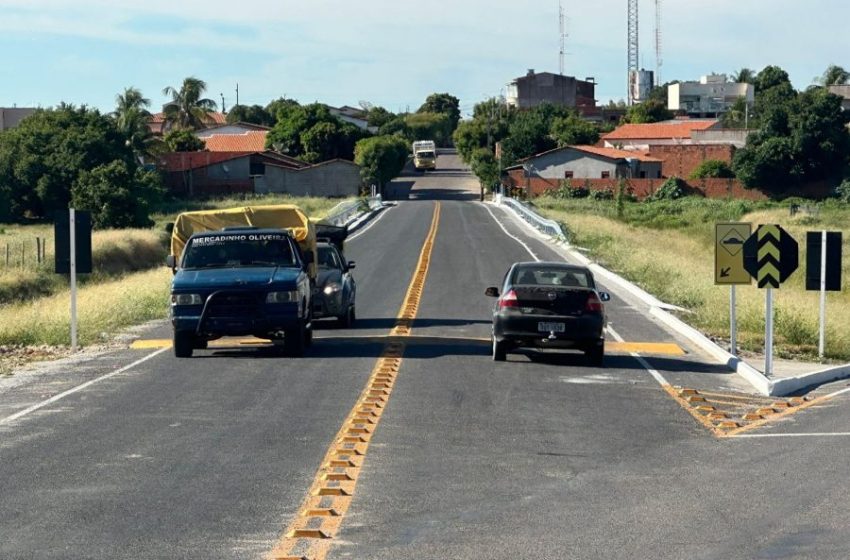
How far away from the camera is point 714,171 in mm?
106750

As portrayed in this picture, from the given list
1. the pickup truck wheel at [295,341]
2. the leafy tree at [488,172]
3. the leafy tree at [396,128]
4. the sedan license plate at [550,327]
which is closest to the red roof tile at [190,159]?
the leafy tree at [488,172]

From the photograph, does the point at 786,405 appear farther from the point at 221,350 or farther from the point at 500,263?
the point at 500,263

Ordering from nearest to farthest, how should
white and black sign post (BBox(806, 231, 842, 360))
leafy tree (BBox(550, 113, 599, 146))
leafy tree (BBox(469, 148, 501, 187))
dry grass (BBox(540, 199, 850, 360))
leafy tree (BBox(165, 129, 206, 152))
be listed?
white and black sign post (BBox(806, 231, 842, 360)) < dry grass (BBox(540, 199, 850, 360)) < leafy tree (BBox(469, 148, 501, 187)) < leafy tree (BBox(165, 129, 206, 152)) < leafy tree (BBox(550, 113, 599, 146))

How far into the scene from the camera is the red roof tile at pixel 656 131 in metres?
136

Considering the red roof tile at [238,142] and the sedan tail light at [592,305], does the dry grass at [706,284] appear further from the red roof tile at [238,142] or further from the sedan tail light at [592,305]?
the red roof tile at [238,142]

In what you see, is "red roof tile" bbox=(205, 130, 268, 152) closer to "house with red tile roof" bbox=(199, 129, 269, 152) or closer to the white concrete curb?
"house with red tile roof" bbox=(199, 129, 269, 152)

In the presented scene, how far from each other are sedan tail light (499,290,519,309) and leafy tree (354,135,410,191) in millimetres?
92806

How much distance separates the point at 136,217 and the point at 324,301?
5140cm

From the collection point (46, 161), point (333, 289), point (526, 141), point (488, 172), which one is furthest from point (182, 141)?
point (333, 289)

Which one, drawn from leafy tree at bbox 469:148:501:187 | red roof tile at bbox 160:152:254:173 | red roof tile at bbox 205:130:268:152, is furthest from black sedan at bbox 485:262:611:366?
red roof tile at bbox 205:130:268:152

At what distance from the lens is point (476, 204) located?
92.4 metres

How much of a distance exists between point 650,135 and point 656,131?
6.03 feet

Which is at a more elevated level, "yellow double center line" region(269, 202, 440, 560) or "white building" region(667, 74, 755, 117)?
"white building" region(667, 74, 755, 117)

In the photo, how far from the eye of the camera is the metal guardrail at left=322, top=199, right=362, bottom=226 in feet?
200
